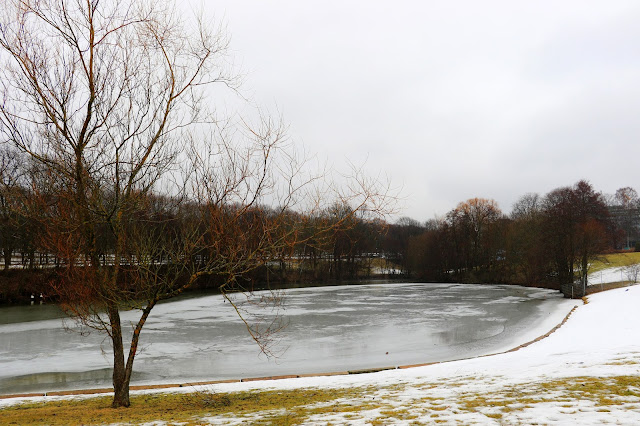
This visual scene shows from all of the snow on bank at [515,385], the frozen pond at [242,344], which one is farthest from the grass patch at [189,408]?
the frozen pond at [242,344]

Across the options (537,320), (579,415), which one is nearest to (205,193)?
(579,415)

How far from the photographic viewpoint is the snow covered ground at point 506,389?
196 inches

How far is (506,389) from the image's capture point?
6555 mm

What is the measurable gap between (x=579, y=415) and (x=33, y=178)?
738 centimetres

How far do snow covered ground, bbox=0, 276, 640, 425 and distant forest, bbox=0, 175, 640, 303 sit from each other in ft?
7.52

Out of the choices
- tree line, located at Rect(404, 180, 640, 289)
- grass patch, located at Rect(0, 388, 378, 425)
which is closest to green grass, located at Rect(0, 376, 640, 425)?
grass patch, located at Rect(0, 388, 378, 425)

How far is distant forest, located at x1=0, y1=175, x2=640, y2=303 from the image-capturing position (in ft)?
23.4

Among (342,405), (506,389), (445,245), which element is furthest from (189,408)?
(445,245)

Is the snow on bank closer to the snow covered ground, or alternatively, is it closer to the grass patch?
the snow covered ground

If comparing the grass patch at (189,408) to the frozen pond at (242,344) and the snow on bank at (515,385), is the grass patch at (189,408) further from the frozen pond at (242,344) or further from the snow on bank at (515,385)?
the frozen pond at (242,344)

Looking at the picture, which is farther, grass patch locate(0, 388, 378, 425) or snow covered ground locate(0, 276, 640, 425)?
grass patch locate(0, 388, 378, 425)

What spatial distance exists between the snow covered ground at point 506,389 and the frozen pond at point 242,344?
2418 mm

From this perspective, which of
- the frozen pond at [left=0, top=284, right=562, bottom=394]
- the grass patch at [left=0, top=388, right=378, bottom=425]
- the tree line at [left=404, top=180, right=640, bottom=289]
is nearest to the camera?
the grass patch at [left=0, top=388, right=378, bottom=425]

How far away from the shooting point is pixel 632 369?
7133 mm
